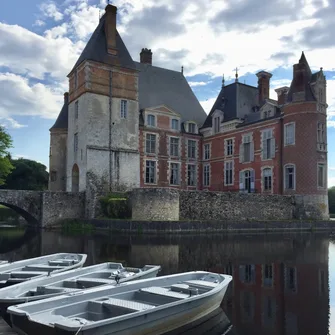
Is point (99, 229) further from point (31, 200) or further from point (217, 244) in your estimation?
point (217, 244)

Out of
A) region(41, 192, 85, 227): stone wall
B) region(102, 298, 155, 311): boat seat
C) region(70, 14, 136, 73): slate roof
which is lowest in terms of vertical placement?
region(102, 298, 155, 311): boat seat

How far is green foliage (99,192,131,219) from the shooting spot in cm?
2470

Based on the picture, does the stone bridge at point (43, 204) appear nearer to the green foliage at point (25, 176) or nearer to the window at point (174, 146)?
the window at point (174, 146)

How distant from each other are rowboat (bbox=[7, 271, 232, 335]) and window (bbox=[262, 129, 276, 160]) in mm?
23801

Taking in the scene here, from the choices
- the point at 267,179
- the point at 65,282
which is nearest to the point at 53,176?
the point at 267,179

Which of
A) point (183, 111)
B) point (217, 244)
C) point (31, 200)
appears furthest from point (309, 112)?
point (31, 200)

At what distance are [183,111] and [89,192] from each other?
43.6ft

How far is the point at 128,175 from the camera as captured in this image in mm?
28875

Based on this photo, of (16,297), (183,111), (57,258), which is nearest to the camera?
(16,297)

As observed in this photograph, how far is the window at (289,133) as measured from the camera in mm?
28875

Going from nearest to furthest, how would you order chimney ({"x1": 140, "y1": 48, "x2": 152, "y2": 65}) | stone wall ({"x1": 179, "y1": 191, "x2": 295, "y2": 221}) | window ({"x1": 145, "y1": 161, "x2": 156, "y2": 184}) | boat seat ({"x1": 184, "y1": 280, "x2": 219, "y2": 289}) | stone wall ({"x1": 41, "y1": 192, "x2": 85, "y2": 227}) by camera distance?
1. boat seat ({"x1": 184, "y1": 280, "x2": 219, "y2": 289})
2. stone wall ({"x1": 179, "y1": 191, "x2": 295, "y2": 221})
3. stone wall ({"x1": 41, "y1": 192, "x2": 85, "y2": 227})
4. window ({"x1": 145, "y1": 161, "x2": 156, "y2": 184})
5. chimney ({"x1": 140, "y1": 48, "x2": 152, "y2": 65})

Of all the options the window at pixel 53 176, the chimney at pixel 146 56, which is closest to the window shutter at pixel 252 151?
the chimney at pixel 146 56

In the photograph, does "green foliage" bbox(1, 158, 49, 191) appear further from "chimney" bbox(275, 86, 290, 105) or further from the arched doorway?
"chimney" bbox(275, 86, 290, 105)

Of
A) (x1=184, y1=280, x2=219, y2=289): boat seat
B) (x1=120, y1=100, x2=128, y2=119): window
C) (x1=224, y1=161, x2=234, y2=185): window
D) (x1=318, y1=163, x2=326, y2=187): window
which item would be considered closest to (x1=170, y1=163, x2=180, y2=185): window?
(x1=224, y1=161, x2=234, y2=185): window
